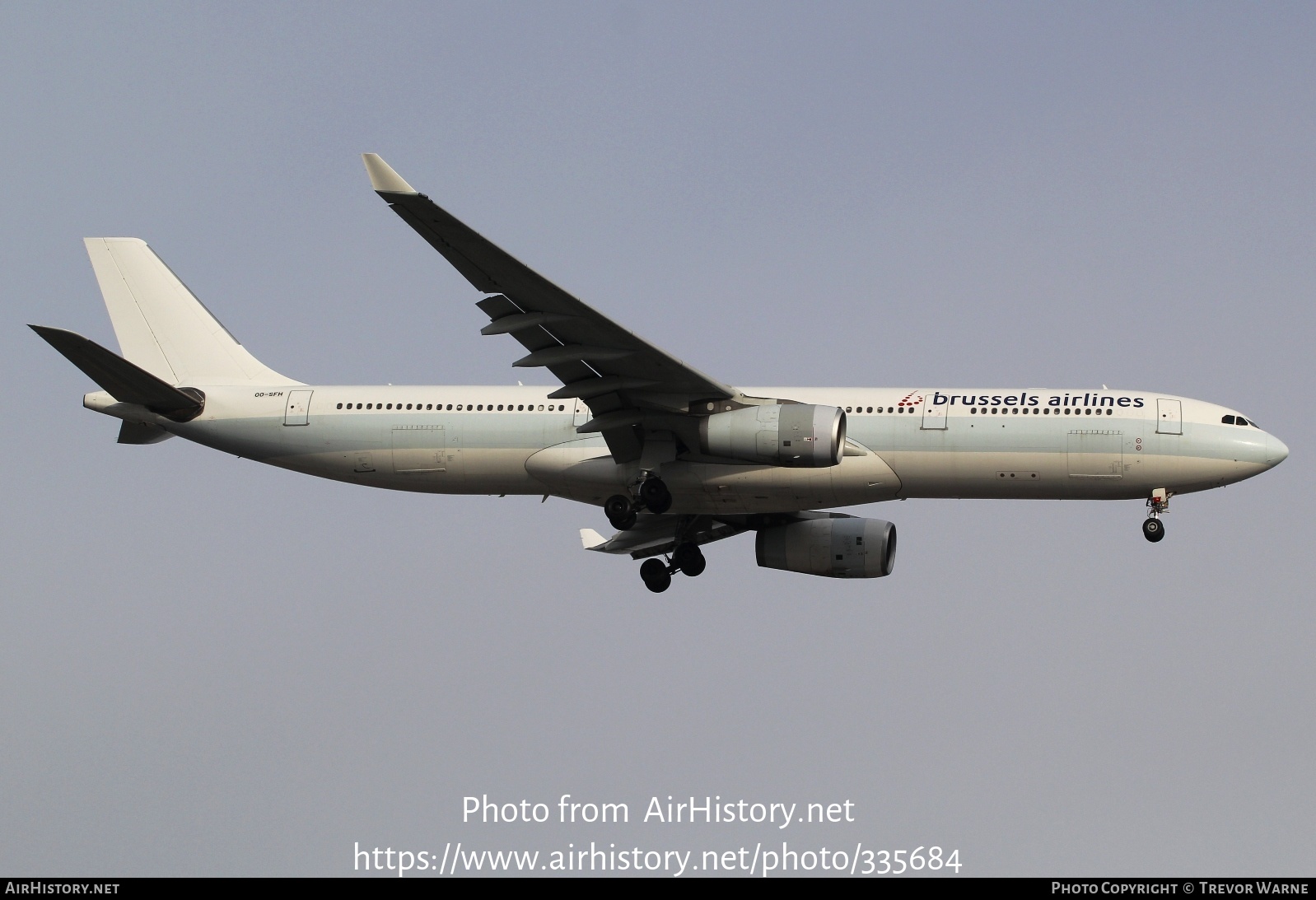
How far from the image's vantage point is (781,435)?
36375mm

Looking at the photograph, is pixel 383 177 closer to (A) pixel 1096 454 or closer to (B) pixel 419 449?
(B) pixel 419 449

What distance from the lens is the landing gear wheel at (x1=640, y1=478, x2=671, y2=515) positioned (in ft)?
126

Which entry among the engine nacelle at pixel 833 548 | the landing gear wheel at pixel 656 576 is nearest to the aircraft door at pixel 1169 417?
the engine nacelle at pixel 833 548

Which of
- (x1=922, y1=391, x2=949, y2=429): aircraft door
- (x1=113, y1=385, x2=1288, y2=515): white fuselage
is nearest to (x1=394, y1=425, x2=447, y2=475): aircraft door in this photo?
(x1=113, y1=385, x2=1288, y2=515): white fuselage

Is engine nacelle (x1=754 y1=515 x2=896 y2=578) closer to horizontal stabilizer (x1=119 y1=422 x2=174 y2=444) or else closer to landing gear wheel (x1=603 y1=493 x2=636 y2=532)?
landing gear wheel (x1=603 y1=493 x2=636 y2=532)

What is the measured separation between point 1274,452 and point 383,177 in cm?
2131

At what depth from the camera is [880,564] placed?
43.0 metres

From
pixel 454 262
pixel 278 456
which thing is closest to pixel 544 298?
pixel 454 262

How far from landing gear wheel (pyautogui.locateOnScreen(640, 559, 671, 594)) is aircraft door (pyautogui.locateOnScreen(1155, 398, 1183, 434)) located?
13.1 metres

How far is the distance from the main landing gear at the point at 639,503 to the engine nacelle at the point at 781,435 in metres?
1.80

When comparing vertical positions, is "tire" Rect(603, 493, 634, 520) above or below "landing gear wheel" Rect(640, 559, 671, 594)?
above

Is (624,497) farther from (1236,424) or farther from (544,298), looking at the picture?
(1236,424)

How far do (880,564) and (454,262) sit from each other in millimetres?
15548

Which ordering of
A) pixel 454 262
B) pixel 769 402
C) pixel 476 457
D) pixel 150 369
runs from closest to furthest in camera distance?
pixel 454 262, pixel 769 402, pixel 476 457, pixel 150 369
